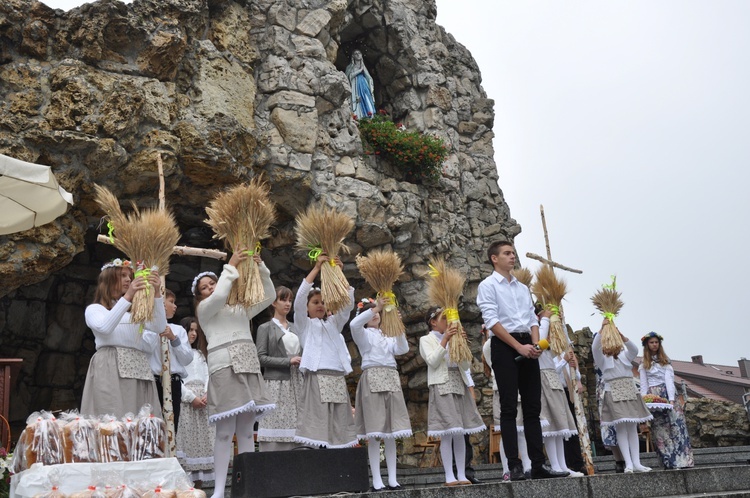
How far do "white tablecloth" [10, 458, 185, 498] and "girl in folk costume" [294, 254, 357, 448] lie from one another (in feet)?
7.40

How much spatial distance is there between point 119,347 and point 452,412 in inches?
124

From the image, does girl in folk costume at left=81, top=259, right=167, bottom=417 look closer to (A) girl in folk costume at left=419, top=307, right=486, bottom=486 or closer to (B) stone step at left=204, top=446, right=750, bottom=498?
(B) stone step at left=204, top=446, right=750, bottom=498

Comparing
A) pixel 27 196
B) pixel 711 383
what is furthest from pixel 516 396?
pixel 711 383

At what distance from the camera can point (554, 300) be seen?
7.55 meters

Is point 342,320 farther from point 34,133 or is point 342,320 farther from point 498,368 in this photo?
point 34,133

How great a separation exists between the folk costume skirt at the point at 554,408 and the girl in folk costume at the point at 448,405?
0.85 m

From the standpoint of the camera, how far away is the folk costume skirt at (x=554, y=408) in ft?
24.5

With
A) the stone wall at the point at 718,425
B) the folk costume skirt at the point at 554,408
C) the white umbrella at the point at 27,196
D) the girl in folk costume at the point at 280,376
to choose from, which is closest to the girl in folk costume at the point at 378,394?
the girl in folk costume at the point at 280,376

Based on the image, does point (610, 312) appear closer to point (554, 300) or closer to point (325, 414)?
point (554, 300)

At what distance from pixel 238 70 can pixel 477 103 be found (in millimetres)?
6351

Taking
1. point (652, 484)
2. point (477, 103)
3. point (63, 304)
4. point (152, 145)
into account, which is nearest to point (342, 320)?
point (652, 484)

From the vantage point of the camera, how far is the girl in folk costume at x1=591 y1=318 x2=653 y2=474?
7777 millimetres

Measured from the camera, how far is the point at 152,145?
9523mm

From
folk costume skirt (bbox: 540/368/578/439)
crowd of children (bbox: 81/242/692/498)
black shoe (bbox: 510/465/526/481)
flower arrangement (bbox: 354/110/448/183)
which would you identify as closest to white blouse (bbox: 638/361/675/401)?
crowd of children (bbox: 81/242/692/498)
